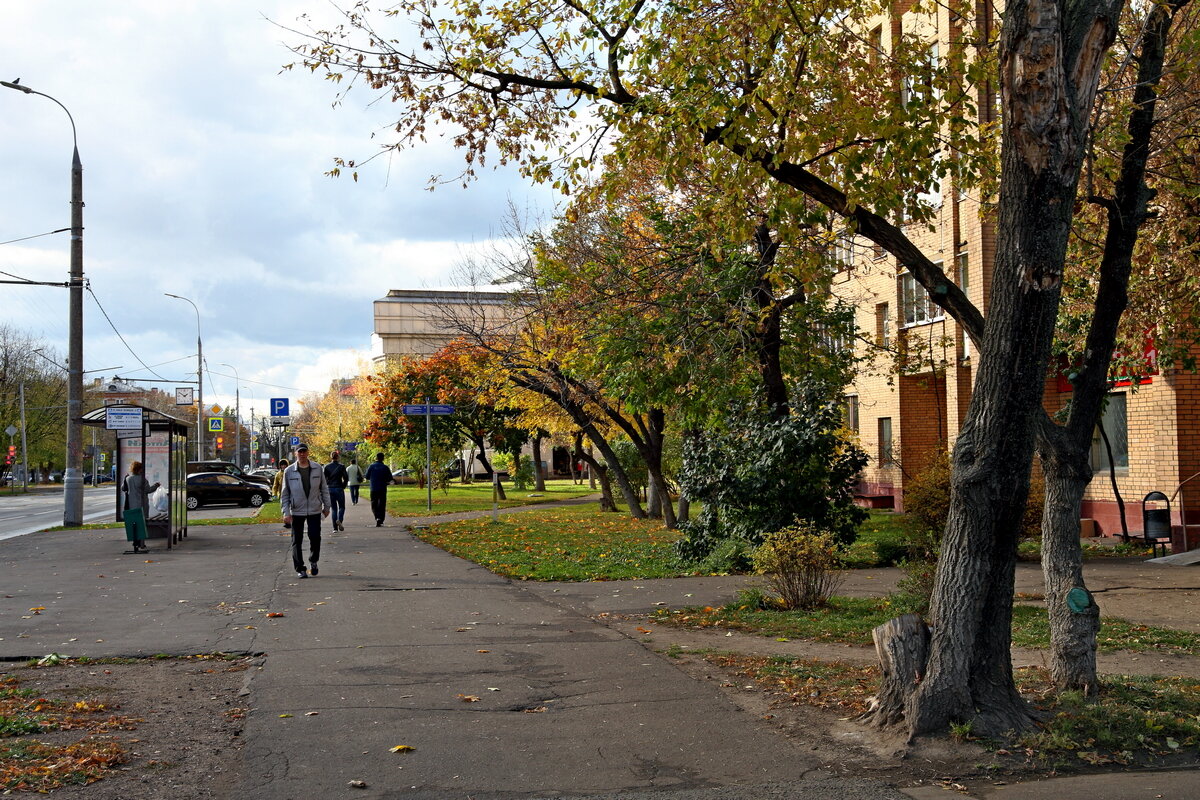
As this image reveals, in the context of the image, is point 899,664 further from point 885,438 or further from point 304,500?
point 885,438

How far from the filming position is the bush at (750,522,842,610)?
1055 centimetres

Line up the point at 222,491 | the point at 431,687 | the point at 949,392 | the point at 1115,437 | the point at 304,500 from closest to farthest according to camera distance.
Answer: the point at 431,687, the point at 304,500, the point at 1115,437, the point at 949,392, the point at 222,491

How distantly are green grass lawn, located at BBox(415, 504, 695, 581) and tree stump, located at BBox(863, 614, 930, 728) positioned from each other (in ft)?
25.8

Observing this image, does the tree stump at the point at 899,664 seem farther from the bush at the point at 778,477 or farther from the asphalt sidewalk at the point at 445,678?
the bush at the point at 778,477

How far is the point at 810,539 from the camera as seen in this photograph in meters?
10.6

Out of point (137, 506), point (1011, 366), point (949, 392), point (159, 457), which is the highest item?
point (949, 392)

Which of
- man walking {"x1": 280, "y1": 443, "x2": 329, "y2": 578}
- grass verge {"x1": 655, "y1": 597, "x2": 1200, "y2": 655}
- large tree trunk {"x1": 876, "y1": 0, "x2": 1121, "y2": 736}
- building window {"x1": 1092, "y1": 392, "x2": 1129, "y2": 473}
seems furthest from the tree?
building window {"x1": 1092, "y1": 392, "x2": 1129, "y2": 473}

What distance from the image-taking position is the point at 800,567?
10547mm

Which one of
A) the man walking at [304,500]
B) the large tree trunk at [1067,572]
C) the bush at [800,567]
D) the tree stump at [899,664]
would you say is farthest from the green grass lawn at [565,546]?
the tree stump at [899,664]

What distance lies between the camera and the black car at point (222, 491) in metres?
38.6

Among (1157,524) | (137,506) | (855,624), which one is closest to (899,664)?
(855,624)

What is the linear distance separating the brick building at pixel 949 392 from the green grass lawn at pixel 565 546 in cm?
523

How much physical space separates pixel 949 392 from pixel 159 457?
679 inches

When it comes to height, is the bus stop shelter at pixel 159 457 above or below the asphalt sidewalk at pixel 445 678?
above
